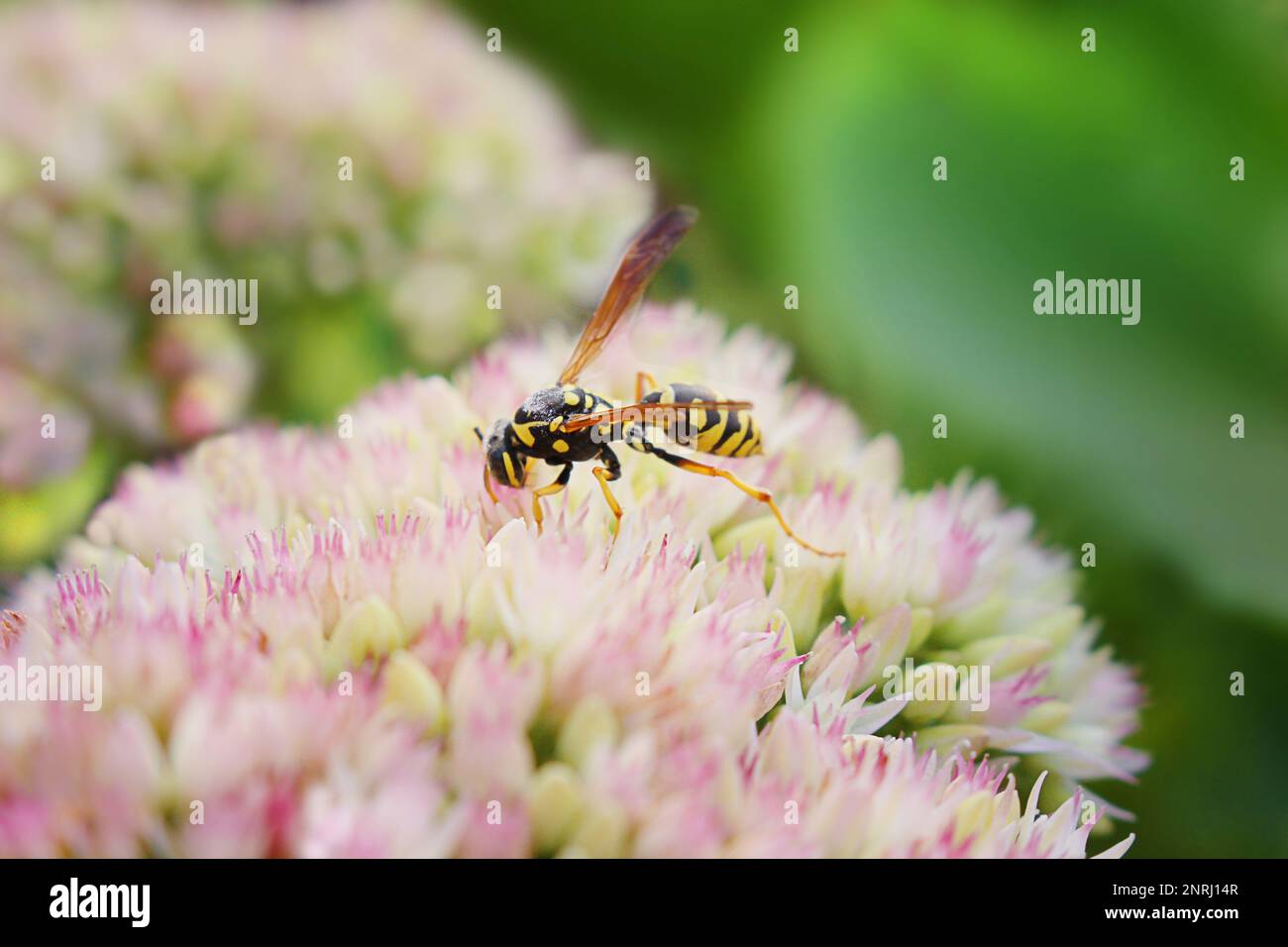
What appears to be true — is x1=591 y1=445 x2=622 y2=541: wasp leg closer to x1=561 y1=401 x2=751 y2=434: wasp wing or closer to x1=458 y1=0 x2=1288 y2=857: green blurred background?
x1=561 y1=401 x2=751 y2=434: wasp wing

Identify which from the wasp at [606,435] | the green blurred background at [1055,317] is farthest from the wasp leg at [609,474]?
the green blurred background at [1055,317]

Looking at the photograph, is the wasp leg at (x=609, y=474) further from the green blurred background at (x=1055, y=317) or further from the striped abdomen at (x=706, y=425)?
the green blurred background at (x=1055, y=317)

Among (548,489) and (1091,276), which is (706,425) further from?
(1091,276)

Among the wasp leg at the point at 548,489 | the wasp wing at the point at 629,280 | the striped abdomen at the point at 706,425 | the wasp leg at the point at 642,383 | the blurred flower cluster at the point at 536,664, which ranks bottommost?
the blurred flower cluster at the point at 536,664

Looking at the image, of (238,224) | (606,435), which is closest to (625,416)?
(606,435)

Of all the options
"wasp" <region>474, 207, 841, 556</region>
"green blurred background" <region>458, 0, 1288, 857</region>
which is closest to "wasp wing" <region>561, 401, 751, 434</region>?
"wasp" <region>474, 207, 841, 556</region>

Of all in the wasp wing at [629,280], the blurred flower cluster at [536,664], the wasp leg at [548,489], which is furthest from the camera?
the wasp wing at [629,280]

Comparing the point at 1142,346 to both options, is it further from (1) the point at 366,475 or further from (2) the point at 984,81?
(1) the point at 366,475
